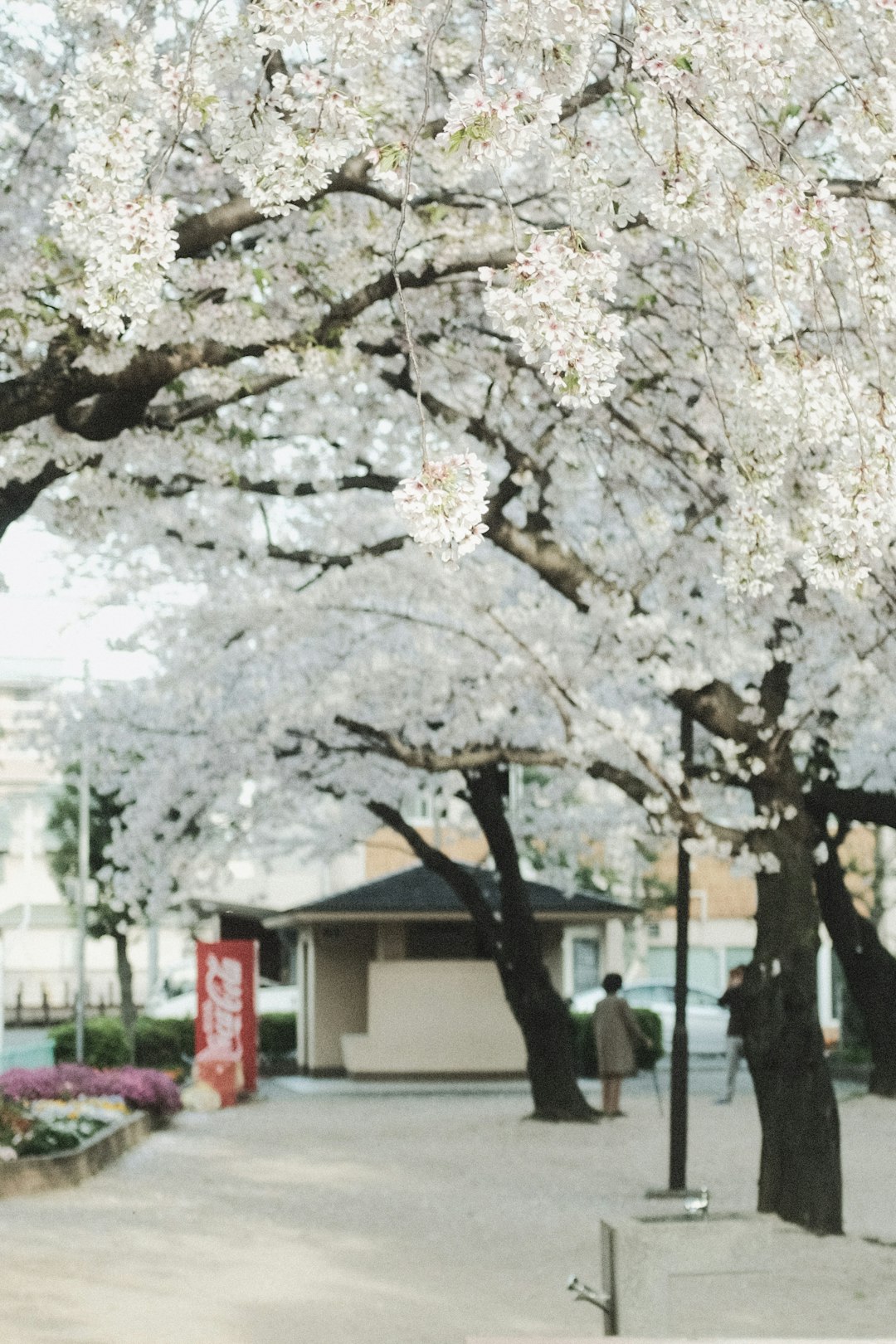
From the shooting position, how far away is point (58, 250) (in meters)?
9.06

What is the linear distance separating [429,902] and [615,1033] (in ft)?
34.9

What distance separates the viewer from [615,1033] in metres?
22.1

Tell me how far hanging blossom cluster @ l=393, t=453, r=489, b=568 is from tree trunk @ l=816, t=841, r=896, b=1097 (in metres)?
19.5

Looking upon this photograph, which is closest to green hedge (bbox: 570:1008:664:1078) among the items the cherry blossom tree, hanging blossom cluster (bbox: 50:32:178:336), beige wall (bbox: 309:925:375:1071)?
beige wall (bbox: 309:925:375:1071)

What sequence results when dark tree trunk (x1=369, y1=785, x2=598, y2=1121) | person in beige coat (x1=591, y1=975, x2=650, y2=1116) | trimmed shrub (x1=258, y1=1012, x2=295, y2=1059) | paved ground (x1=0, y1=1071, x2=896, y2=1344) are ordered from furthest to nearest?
trimmed shrub (x1=258, y1=1012, x2=295, y2=1059)
dark tree trunk (x1=369, y1=785, x2=598, y2=1121)
person in beige coat (x1=591, y1=975, x2=650, y2=1116)
paved ground (x1=0, y1=1071, x2=896, y2=1344)

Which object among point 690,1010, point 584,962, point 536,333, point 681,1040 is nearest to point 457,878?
point 681,1040

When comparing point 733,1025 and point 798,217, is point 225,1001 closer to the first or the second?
point 733,1025

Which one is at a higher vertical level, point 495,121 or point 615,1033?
point 495,121

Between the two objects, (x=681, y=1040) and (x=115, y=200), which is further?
(x=681, y=1040)

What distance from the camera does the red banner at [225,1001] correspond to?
27.4 m

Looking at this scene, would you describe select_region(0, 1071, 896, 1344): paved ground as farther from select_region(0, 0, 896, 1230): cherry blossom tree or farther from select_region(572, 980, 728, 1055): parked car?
select_region(572, 980, 728, 1055): parked car

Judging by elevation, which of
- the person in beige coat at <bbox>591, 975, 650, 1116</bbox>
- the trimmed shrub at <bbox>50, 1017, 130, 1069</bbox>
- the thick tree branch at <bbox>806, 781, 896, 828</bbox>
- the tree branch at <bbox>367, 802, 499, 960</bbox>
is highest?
the thick tree branch at <bbox>806, 781, 896, 828</bbox>

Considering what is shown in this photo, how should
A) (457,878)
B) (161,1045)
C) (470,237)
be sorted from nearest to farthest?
(470,237)
(457,878)
(161,1045)

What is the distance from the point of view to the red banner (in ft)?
90.0
